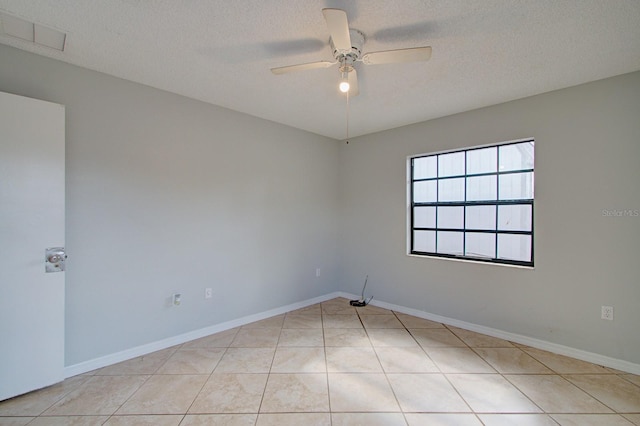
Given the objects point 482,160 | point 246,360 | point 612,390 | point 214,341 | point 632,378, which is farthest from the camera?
point 482,160

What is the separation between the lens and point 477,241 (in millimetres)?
3318

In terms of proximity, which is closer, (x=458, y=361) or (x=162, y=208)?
(x=458, y=361)

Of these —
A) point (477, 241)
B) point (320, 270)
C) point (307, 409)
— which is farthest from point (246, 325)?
point (477, 241)

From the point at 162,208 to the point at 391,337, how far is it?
107 inches

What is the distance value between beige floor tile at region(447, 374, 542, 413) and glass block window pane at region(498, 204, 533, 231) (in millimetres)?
1513

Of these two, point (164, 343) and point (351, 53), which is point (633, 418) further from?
point (164, 343)

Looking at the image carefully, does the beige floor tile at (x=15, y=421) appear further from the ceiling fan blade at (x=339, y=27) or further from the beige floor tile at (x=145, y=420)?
the ceiling fan blade at (x=339, y=27)

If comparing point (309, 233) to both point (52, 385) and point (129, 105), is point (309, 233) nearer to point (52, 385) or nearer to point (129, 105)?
point (129, 105)

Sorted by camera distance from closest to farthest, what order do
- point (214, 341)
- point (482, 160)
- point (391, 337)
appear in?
point (214, 341) < point (391, 337) < point (482, 160)

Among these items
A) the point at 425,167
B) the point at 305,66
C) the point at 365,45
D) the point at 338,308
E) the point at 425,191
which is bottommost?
the point at 338,308

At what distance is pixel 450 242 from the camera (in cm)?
354

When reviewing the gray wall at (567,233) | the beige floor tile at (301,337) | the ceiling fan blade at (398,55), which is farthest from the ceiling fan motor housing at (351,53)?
the beige floor tile at (301,337)

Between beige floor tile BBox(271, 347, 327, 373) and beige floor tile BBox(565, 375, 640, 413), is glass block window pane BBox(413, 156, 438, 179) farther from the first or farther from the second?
beige floor tile BBox(271, 347, 327, 373)

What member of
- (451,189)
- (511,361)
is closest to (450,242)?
(451,189)
